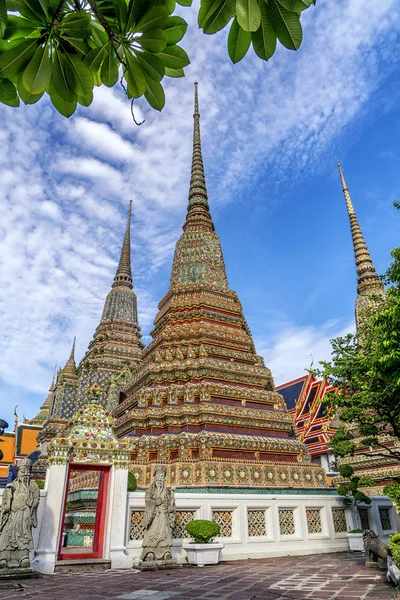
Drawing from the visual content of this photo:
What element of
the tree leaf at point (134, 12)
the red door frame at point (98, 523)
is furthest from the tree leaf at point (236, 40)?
the red door frame at point (98, 523)

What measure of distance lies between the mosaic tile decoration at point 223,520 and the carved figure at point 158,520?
160 centimetres

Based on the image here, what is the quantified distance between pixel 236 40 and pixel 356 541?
12989mm

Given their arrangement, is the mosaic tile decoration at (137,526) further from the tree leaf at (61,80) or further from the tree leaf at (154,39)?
the tree leaf at (154,39)

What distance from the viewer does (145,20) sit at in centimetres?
208

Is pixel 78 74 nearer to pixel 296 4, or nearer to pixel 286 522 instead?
pixel 296 4

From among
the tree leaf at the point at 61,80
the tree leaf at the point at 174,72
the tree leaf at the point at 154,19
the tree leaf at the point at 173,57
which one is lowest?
the tree leaf at the point at 61,80

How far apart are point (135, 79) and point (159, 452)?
40.3ft

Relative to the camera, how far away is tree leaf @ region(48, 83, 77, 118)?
2.32 m

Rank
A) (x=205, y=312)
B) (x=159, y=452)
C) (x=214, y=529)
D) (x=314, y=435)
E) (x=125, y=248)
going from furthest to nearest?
(x=125, y=248) → (x=314, y=435) → (x=205, y=312) → (x=159, y=452) → (x=214, y=529)

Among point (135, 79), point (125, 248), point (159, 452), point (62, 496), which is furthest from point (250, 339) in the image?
point (125, 248)

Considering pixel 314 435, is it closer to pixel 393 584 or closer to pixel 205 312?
pixel 205 312

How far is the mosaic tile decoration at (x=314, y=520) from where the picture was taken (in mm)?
11773

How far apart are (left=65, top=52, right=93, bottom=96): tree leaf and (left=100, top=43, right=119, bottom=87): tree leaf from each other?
12 cm

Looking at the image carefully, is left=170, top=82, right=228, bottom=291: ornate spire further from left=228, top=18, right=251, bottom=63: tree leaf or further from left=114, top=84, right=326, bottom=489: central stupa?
left=228, top=18, right=251, bottom=63: tree leaf
